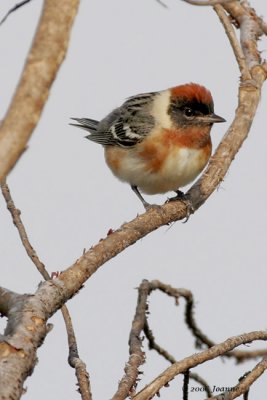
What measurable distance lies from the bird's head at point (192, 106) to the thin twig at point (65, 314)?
9.05 feet

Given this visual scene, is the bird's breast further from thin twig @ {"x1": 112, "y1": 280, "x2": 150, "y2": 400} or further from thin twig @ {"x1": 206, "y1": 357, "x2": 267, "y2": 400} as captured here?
thin twig @ {"x1": 206, "y1": 357, "x2": 267, "y2": 400}

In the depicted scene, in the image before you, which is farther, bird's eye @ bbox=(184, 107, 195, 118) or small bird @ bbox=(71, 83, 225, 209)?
bird's eye @ bbox=(184, 107, 195, 118)

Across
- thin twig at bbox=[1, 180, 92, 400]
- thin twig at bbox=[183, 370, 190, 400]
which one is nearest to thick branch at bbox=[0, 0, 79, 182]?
thin twig at bbox=[1, 180, 92, 400]

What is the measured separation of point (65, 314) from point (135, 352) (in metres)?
0.45

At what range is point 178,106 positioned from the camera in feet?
20.4

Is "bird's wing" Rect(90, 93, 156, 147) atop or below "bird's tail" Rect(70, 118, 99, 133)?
below

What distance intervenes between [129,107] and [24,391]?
4.87 metres

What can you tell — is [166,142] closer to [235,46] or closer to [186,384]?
[235,46]

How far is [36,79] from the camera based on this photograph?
1.67 meters

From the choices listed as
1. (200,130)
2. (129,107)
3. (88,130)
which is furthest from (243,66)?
(88,130)

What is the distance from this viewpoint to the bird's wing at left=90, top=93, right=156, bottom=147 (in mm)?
6328

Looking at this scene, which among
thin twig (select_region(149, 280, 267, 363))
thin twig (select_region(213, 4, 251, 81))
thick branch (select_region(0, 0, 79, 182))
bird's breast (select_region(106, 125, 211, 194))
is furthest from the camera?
bird's breast (select_region(106, 125, 211, 194))

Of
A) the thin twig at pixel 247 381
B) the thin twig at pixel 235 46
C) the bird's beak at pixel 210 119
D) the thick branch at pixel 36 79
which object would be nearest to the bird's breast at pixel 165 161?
the bird's beak at pixel 210 119

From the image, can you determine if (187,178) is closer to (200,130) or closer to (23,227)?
(200,130)
